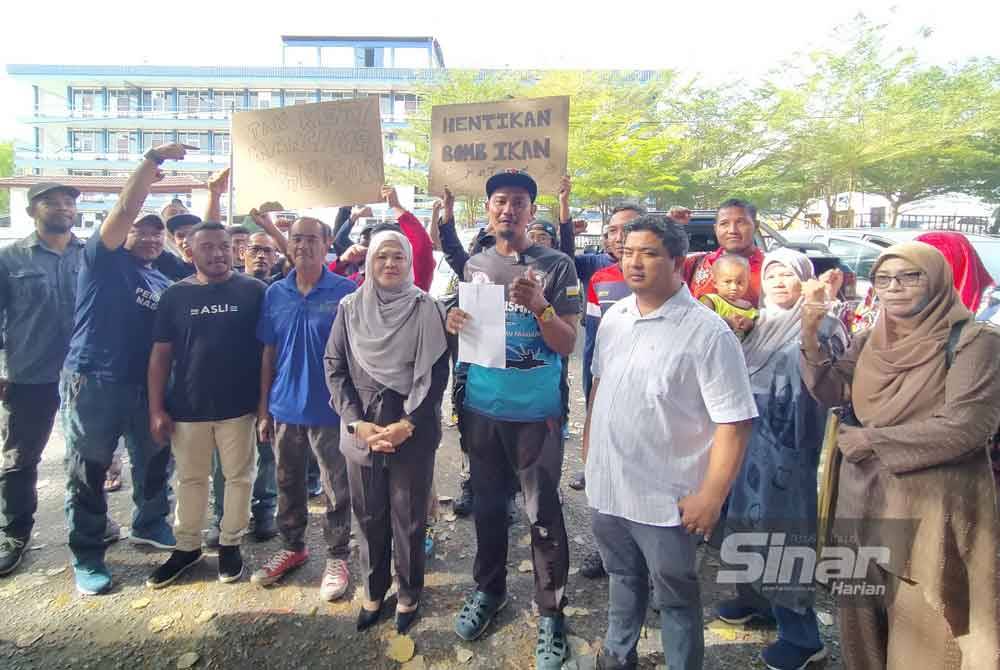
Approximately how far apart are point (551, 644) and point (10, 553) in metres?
3.24

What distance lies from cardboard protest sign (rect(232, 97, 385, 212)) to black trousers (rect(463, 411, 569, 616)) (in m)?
1.76

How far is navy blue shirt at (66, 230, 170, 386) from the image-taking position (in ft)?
10.6

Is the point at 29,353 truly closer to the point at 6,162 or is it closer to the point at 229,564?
the point at 229,564

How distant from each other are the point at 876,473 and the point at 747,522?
0.83 metres

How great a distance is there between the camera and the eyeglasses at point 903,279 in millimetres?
2055

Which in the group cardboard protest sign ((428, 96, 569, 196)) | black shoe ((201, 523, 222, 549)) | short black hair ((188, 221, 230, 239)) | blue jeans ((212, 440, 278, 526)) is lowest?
black shoe ((201, 523, 222, 549))

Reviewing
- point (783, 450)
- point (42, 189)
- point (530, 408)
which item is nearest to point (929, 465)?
Result: point (783, 450)

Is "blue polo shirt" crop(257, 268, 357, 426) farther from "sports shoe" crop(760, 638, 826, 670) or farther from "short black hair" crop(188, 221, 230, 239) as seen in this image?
"sports shoe" crop(760, 638, 826, 670)

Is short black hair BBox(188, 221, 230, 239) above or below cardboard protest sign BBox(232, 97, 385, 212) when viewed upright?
below

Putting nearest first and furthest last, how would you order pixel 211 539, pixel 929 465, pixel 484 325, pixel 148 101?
pixel 929 465
pixel 484 325
pixel 211 539
pixel 148 101

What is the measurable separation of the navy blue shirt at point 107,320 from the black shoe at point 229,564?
1115mm

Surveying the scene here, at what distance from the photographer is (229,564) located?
3.36 m

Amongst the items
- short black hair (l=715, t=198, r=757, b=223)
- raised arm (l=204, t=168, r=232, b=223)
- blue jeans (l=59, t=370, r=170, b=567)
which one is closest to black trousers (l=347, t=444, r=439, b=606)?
blue jeans (l=59, t=370, r=170, b=567)

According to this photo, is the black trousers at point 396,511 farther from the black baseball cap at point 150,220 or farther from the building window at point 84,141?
the building window at point 84,141
